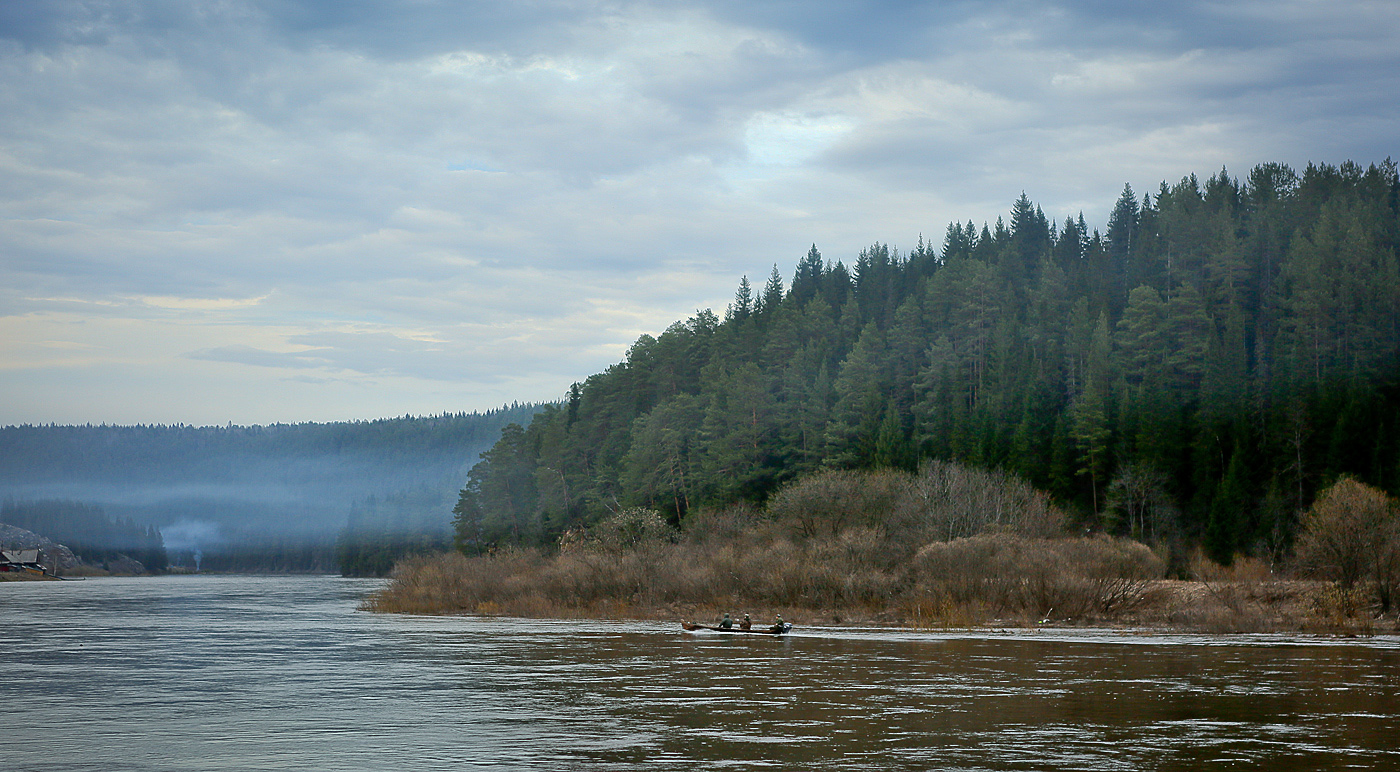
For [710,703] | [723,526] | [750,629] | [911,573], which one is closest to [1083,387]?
[723,526]

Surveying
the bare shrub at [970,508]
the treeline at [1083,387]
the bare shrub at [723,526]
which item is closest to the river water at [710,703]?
the bare shrub at [970,508]

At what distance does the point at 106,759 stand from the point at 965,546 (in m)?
47.5

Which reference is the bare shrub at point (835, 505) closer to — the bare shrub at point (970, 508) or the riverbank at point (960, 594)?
the bare shrub at point (970, 508)

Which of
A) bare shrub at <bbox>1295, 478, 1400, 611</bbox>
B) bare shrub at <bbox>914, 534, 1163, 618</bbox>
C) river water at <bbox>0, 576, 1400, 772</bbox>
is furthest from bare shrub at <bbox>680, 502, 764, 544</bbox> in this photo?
bare shrub at <bbox>1295, 478, 1400, 611</bbox>

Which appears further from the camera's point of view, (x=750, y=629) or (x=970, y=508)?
(x=970, y=508)

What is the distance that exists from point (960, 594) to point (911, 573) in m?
4.06

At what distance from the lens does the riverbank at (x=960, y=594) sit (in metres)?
56.8

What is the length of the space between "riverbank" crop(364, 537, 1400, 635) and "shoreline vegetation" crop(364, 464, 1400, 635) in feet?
0.33

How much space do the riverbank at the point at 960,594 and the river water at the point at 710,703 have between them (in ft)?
20.8

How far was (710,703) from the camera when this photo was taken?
29078 mm

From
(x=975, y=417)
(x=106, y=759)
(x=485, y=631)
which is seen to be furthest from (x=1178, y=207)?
(x=106, y=759)

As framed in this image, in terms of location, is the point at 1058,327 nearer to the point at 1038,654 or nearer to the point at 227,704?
the point at 1038,654

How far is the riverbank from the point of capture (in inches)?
2238

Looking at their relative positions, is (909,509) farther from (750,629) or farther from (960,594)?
(750,629)
